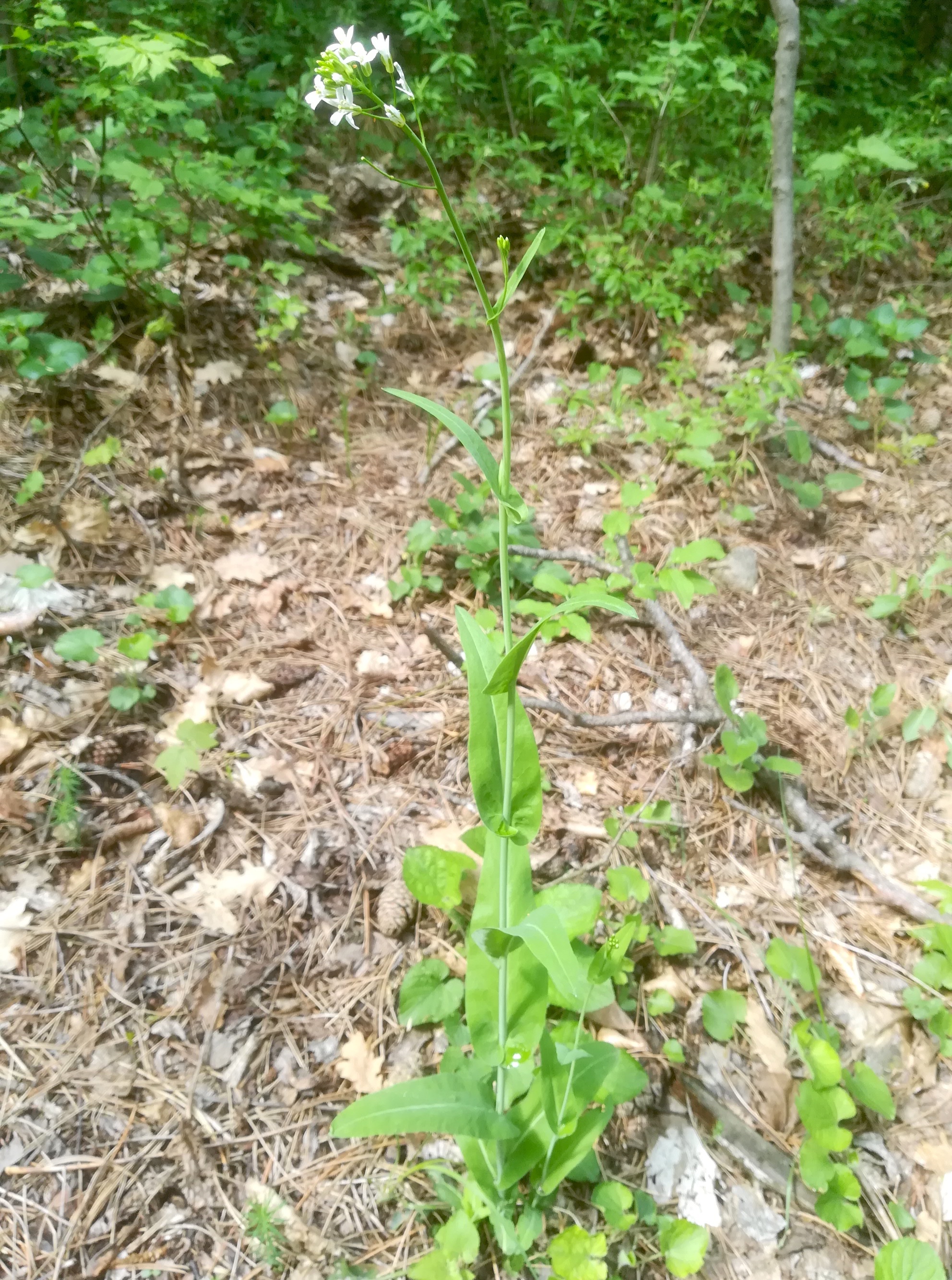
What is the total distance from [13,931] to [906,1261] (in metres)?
Answer: 1.75

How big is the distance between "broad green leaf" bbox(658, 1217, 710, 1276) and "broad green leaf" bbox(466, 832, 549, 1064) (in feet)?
1.28

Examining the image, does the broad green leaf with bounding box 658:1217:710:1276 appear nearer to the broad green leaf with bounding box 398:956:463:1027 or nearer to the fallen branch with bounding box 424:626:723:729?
the broad green leaf with bounding box 398:956:463:1027

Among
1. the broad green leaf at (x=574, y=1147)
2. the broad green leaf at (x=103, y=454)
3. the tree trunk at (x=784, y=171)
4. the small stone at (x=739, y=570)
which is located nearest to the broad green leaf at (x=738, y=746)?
the small stone at (x=739, y=570)

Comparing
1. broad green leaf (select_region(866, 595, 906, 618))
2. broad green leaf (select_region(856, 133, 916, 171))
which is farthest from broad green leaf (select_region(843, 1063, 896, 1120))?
broad green leaf (select_region(856, 133, 916, 171))

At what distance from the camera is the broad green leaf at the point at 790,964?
1517mm

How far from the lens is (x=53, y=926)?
1561 mm

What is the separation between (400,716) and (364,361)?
5.72 ft

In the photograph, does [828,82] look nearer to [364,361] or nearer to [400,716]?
[364,361]

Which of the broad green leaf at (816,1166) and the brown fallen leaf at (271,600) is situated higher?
the brown fallen leaf at (271,600)

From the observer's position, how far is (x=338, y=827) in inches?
70.9

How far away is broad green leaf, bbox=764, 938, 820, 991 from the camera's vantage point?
1.52m

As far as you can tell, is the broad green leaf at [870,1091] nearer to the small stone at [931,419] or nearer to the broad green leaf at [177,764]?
the broad green leaf at [177,764]

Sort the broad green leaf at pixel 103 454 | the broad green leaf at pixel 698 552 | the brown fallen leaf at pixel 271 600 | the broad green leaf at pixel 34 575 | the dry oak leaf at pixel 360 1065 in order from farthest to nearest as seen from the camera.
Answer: the broad green leaf at pixel 103 454, the brown fallen leaf at pixel 271 600, the broad green leaf at pixel 698 552, the broad green leaf at pixel 34 575, the dry oak leaf at pixel 360 1065

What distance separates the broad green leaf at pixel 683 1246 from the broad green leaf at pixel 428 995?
0.51m
